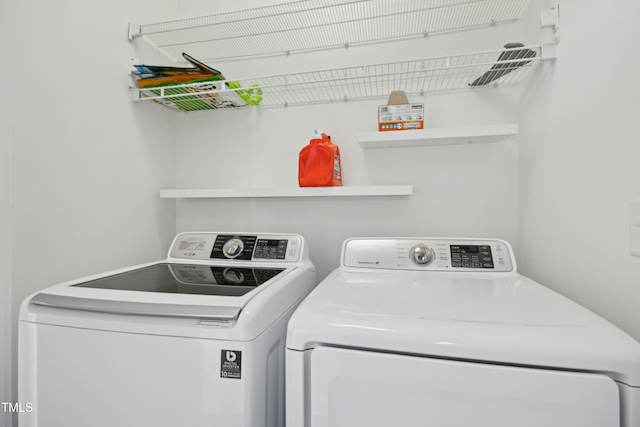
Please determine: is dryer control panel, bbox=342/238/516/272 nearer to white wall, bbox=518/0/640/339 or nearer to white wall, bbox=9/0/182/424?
white wall, bbox=518/0/640/339

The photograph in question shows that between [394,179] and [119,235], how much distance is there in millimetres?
1464

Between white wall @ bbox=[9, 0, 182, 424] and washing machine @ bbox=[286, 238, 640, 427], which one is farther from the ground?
white wall @ bbox=[9, 0, 182, 424]

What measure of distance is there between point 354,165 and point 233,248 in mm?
797

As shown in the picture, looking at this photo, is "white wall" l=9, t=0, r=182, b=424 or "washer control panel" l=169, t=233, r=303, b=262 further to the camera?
"washer control panel" l=169, t=233, r=303, b=262

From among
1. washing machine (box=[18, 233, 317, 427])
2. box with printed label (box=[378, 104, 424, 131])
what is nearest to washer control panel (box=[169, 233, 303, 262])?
washing machine (box=[18, 233, 317, 427])

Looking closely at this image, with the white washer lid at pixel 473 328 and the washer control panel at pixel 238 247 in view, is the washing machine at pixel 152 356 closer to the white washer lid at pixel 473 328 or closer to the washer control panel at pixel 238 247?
the white washer lid at pixel 473 328

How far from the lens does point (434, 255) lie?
1.29 metres

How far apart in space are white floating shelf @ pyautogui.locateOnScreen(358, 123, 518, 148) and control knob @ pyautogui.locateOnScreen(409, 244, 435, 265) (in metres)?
0.52

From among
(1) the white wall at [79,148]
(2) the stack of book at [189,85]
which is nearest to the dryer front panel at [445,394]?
(1) the white wall at [79,148]

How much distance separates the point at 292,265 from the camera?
138 cm

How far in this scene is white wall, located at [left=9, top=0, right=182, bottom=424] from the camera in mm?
1128

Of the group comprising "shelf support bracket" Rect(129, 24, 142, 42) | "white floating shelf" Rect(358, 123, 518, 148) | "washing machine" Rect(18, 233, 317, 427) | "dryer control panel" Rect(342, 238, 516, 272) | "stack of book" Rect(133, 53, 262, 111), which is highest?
"shelf support bracket" Rect(129, 24, 142, 42)

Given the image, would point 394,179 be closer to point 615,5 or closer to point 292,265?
point 292,265

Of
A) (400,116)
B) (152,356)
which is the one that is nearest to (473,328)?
(152,356)
